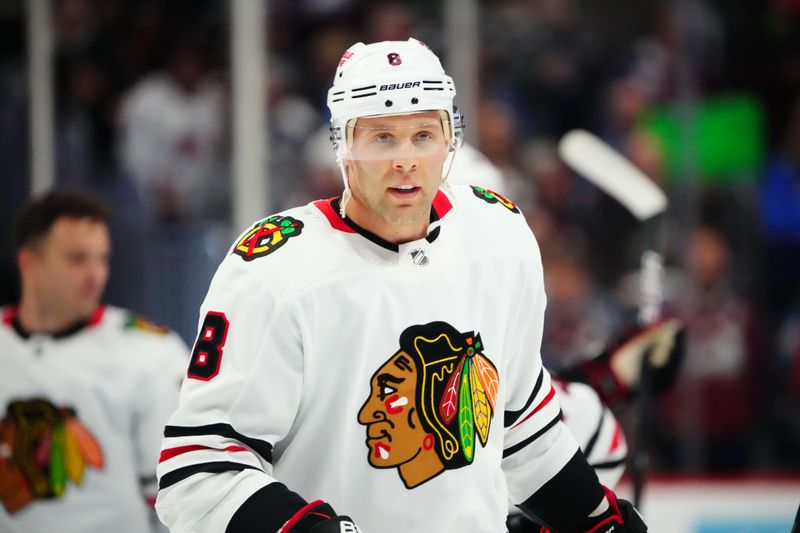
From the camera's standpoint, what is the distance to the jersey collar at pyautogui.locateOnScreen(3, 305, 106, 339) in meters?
3.20

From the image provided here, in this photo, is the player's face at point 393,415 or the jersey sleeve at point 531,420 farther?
the jersey sleeve at point 531,420

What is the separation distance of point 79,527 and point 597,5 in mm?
3121

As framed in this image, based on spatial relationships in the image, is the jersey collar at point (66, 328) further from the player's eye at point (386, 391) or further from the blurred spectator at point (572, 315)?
the blurred spectator at point (572, 315)

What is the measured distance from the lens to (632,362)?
315 cm

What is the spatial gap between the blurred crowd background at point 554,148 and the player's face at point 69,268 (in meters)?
1.49

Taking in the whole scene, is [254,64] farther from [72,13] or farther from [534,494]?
[534,494]

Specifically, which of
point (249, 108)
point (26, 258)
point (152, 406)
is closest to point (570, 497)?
point (152, 406)

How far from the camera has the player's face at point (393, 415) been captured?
1975 mm

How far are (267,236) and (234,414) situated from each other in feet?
0.89

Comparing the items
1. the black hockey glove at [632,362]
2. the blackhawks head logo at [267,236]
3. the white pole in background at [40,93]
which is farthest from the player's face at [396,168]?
the white pole in background at [40,93]

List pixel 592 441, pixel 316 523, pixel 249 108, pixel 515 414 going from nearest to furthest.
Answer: pixel 316 523 < pixel 515 414 < pixel 592 441 < pixel 249 108

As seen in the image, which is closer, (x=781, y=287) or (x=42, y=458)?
(x=42, y=458)

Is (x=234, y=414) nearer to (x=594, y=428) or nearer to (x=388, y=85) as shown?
(x=388, y=85)

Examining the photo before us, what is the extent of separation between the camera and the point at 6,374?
10.4ft
